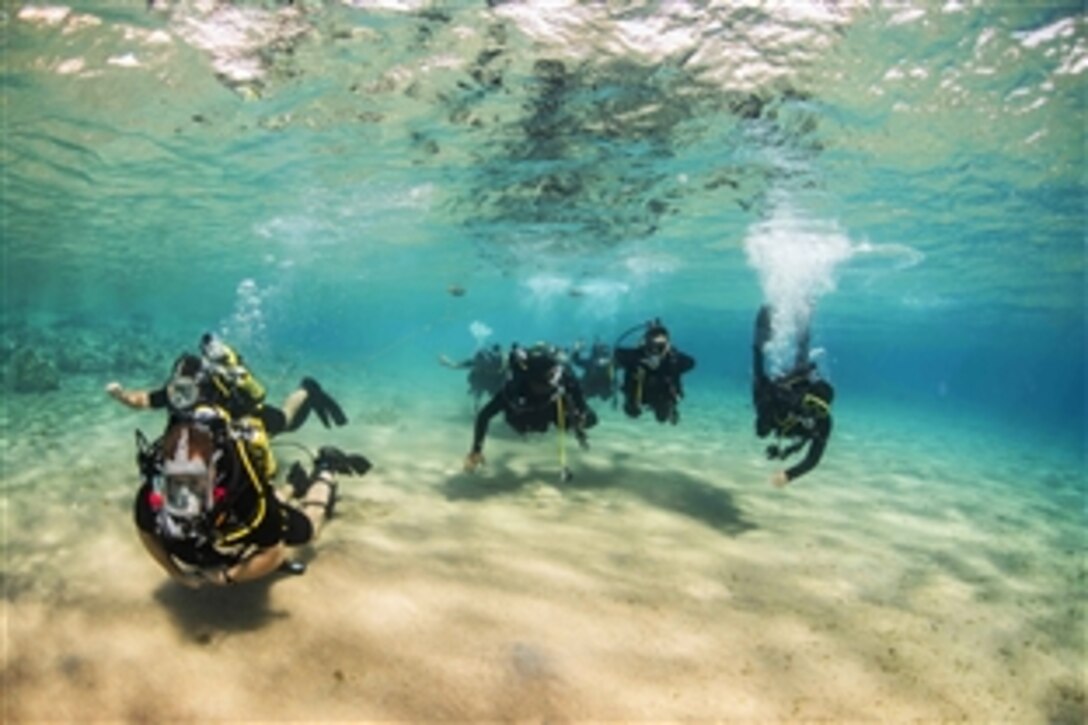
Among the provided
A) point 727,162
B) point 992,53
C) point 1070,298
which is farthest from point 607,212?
point 1070,298

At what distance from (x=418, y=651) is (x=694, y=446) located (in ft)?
42.2

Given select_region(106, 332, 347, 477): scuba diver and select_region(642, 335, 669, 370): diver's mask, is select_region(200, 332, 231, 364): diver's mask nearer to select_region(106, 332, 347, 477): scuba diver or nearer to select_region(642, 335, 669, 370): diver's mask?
select_region(106, 332, 347, 477): scuba diver

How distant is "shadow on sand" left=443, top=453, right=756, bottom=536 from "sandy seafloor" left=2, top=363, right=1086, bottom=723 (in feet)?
0.27

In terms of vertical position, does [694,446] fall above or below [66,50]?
below

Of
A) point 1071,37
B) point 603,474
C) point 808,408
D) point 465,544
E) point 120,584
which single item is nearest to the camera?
point 120,584

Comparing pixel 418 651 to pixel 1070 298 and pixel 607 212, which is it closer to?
pixel 607 212

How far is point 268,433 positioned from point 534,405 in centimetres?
384

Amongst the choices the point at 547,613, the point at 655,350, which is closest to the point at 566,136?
the point at 655,350

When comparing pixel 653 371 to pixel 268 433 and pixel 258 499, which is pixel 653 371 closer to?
pixel 268 433

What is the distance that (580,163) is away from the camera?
55.3ft

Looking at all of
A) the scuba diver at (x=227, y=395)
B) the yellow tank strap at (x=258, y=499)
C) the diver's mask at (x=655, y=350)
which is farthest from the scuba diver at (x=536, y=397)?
the yellow tank strap at (x=258, y=499)

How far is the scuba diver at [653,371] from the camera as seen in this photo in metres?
8.88

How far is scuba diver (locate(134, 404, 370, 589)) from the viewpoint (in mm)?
3629

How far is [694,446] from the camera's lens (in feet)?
53.4
